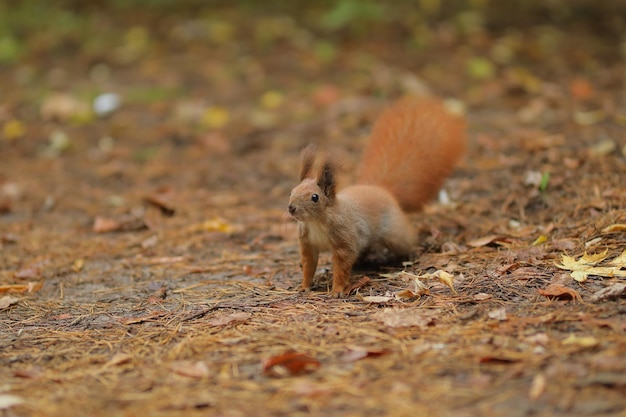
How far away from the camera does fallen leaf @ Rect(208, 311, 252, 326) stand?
8.87ft

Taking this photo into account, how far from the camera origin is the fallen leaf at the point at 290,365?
7.26ft

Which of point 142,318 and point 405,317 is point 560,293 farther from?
point 142,318

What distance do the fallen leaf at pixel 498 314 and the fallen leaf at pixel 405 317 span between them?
202mm

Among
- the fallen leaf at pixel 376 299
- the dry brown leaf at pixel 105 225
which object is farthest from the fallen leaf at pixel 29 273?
the fallen leaf at pixel 376 299

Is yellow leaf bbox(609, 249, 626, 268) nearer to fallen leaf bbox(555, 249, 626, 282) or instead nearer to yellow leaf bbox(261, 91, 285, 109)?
fallen leaf bbox(555, 249, 626, 282)

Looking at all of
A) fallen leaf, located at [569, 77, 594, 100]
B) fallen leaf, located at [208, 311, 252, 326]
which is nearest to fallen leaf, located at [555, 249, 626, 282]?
fallen leaf, located at [208, 311, 252, 326]

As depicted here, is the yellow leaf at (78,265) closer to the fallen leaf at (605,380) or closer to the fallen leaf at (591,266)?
the fallen leaf at (591,266)

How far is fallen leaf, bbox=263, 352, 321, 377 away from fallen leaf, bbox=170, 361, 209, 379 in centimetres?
20

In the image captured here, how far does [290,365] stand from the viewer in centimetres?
223

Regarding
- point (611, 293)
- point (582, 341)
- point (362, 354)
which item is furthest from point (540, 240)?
point (362, 354)

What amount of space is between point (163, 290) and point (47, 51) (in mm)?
5845

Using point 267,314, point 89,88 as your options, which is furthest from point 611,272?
point 89,88

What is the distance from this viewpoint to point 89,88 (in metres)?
7.17

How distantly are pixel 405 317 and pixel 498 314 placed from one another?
1.07 ft
